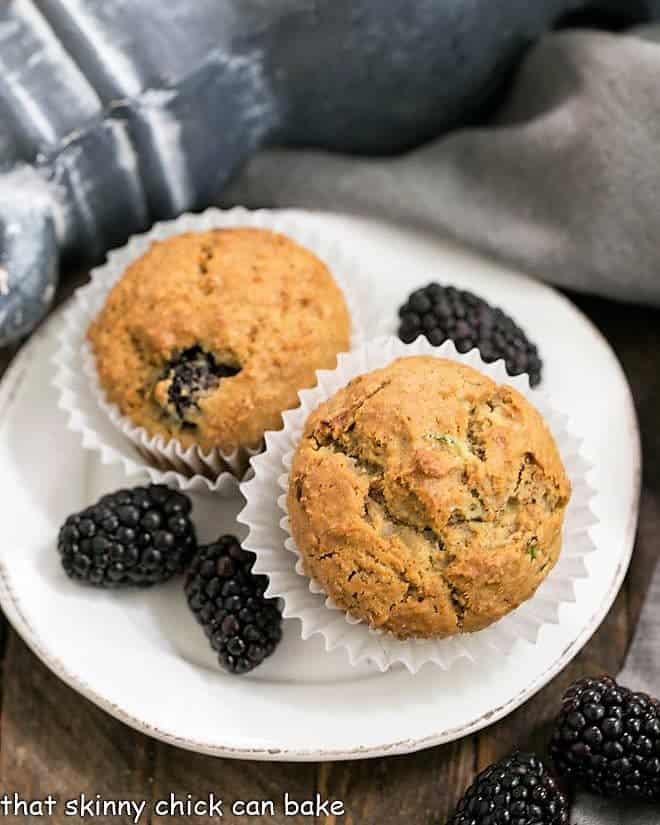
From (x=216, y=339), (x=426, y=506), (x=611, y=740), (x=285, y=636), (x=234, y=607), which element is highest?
(x=216, y=339)

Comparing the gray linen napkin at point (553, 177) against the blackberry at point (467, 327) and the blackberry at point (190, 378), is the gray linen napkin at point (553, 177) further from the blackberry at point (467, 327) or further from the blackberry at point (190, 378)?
the blackberry at point (190, 378)

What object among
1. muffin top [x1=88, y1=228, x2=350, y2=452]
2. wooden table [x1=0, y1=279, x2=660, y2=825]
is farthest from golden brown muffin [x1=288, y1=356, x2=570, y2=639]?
wooden table [x1=0, y1=279, x2=660, y2=825]

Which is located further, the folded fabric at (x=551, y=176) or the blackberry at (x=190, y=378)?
the folded fabric at (x=551, y=176)

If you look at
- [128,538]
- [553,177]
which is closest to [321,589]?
[128,538]

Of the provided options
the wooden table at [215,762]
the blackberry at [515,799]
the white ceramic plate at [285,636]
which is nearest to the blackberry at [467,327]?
the white ceramic plate at [285,636]

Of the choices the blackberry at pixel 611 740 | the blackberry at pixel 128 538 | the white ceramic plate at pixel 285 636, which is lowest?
the blackberry at pixel 611 740

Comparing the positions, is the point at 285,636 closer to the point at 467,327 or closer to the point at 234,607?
the point at 234,607
